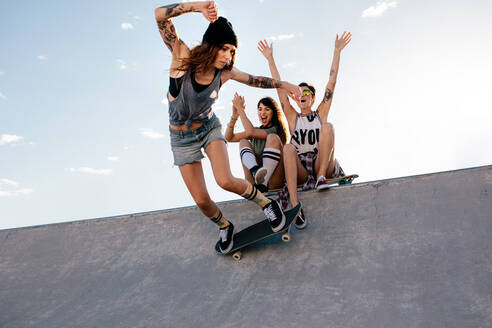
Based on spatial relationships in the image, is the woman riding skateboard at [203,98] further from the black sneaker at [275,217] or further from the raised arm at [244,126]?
the raised arm at [244,126]

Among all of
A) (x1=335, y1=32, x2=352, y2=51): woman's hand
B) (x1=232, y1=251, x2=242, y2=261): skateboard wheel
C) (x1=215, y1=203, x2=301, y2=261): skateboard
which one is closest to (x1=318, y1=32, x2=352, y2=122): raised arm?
(x1=335, y1=32, x2=352, y2=51): woman's hand

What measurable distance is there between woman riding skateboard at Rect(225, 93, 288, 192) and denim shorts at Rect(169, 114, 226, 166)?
37.0 inches

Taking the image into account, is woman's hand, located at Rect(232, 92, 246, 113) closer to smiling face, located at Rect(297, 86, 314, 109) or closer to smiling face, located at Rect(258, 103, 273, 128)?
smiling face, located at Rect(258, 103, 273, 128)

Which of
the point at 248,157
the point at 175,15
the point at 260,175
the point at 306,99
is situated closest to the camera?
the point at 175,15

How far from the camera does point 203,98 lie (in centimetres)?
316

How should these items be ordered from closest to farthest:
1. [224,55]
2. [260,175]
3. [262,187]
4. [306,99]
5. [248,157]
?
1. [224,55]
2. [260,175]
3. [262,187]
4. [248,157]
5. [306,99]

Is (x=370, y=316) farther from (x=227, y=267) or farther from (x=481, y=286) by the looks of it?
(x=227, y=267)

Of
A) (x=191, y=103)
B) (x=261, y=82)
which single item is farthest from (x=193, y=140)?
(x=261, y=82)

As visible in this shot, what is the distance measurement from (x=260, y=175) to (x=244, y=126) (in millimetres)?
829

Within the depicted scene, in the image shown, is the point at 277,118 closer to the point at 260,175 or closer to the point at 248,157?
the point at 248,157

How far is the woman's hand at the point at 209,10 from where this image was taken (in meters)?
2.79

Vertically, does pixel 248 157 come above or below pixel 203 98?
below

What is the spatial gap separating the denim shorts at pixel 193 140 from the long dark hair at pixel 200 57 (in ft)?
1.60

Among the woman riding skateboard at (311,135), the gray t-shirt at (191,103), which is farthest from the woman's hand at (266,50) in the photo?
the gray t-shirt at (191,103)
